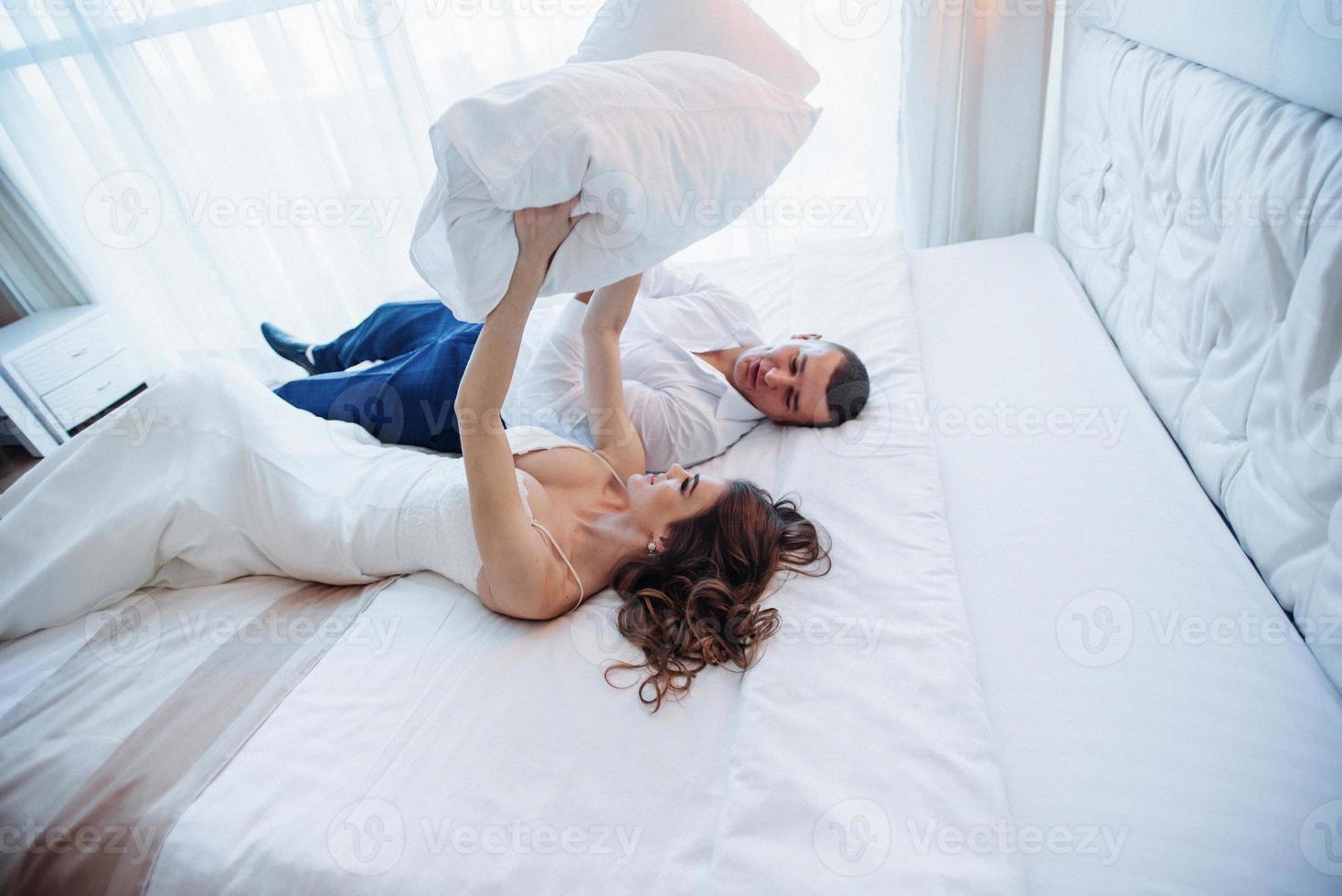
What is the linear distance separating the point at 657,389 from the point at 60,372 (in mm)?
2600

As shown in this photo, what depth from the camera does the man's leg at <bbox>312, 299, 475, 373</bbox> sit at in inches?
70.2

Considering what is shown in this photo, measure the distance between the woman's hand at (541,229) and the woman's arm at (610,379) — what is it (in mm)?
381

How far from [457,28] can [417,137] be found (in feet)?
1.38

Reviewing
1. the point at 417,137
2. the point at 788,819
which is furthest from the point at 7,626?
the point at 417,137

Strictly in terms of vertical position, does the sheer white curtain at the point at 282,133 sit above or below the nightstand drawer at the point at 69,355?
above

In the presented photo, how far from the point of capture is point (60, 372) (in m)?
2.62

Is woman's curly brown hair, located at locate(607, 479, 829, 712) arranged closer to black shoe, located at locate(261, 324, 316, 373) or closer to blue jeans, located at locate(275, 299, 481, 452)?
blue jeans, located at locate(275, 299, 481, 452)

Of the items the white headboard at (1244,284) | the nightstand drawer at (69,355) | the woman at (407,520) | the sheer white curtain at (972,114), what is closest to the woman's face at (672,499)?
the woman at (407,520)

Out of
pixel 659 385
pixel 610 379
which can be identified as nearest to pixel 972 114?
pixel 659 385

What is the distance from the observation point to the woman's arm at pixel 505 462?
0.86 m

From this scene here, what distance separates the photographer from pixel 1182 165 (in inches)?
42.4

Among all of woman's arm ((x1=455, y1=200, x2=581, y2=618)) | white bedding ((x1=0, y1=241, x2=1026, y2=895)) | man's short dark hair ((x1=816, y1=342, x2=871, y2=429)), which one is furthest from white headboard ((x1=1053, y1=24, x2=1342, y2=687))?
woman's arm ((x1=455, y1=200, x2=581, y2=618))

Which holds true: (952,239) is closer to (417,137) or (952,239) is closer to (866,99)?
(866,99)

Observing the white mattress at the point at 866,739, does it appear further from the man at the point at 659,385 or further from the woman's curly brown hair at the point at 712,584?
the man at the point at 659,385
